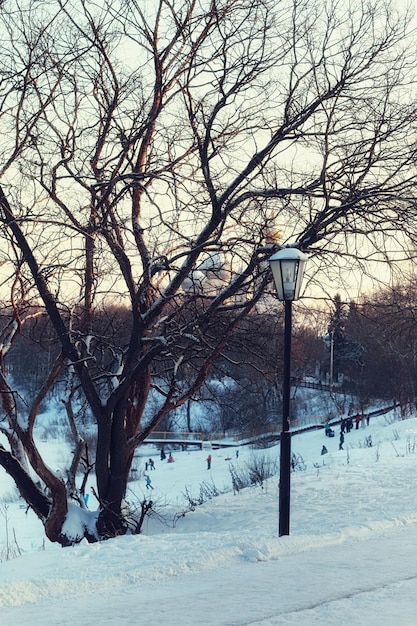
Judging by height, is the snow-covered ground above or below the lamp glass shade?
below

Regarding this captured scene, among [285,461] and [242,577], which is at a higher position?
[285,461]

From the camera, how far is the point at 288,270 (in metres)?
8.76

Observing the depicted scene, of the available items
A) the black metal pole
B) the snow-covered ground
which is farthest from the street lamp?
the snow-covered ground

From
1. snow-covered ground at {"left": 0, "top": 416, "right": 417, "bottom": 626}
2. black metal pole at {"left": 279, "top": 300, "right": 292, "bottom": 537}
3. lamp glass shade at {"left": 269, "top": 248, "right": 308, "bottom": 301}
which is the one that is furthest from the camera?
lamp glass shade at {"left": 269, "top": 248, "right": 308, "bottom": 301}

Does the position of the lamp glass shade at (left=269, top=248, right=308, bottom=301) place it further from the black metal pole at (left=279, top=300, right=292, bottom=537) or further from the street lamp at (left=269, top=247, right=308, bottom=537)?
the black metal pole at (left=279, top=300, right=292, bottom=537)

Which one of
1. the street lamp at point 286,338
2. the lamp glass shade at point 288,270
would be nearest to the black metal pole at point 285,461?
the street lamp at point 286,338

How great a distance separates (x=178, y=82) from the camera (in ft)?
38.3

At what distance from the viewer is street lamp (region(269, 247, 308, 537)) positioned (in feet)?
28.3

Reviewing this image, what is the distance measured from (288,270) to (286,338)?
801mm

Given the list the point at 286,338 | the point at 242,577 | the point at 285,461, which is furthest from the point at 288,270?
the point at 242,577

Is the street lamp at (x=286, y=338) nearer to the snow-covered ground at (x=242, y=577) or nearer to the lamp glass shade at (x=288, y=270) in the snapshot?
the lamp glass shade at (x=288, y=270)

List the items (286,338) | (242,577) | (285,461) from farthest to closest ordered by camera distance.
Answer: (286,338) → (285,461) → (242,577)

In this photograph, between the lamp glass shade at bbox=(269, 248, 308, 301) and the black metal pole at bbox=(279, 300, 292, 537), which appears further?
the lamp glass shade at bbox=(269, 248, 308, 301)

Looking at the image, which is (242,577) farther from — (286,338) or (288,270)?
(288,270)
